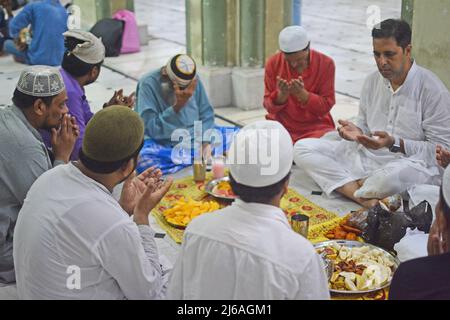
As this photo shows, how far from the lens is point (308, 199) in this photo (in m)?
4.52

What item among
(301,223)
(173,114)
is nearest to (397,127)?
(301,223)

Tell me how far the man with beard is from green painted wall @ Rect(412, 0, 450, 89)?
0.41m

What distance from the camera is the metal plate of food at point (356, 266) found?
3197mm

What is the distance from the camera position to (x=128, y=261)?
2.37 metres

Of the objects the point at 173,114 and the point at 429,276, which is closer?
the point at 429,276

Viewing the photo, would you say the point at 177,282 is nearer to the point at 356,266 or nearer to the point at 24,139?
the point at 24,139

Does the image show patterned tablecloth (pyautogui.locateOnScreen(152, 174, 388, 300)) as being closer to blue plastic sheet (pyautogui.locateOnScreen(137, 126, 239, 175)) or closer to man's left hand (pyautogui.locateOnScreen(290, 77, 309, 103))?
blue plastic sheet (pyautogui.locateOnScreen(137, 126, 239, 175))

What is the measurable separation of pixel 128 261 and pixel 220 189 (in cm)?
211

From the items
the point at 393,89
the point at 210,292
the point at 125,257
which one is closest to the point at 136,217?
the point at 125,257

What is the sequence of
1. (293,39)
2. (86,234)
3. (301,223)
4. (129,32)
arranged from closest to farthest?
(86,234), (301,223), (293,39), (129,32)

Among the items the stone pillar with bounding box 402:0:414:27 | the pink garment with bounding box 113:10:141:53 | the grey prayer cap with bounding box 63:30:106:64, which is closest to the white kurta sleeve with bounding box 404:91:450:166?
the stone pillar with bounding box 402:0:414:27

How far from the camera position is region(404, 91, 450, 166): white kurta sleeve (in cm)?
414

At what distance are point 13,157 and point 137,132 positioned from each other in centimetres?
90

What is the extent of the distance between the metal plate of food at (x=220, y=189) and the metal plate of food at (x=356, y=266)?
3.15 feet
